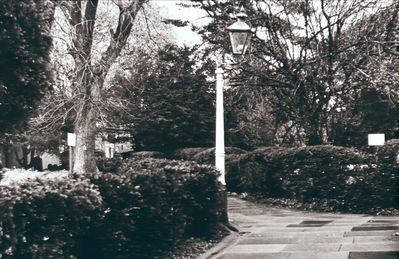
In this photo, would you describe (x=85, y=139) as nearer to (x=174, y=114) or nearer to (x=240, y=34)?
(x=240, y=34)

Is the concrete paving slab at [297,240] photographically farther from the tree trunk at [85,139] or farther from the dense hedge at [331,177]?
the tree trunk at [85,139]

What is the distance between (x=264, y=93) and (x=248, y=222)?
27.0 ft

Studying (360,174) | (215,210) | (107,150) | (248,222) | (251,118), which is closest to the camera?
(215,210)

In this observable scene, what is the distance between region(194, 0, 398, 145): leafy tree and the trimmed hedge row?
335 inches

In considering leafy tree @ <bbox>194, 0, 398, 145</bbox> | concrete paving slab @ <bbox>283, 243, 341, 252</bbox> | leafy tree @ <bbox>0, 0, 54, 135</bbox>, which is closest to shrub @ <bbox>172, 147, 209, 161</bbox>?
leafy tree @ <bbox>194, 0, 398, 145</bbox>

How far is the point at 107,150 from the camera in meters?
45.0

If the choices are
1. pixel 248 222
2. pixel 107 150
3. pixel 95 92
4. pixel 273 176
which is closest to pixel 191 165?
pixel 248 222

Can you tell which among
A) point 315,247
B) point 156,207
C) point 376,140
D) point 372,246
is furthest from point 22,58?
point 376,140

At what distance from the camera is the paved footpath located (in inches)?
314

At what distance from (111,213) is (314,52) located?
13.5 metres

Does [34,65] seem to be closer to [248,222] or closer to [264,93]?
[248,222]

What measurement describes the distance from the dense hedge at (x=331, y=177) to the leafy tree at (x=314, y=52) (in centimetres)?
212

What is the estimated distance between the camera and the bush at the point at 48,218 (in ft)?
16.5

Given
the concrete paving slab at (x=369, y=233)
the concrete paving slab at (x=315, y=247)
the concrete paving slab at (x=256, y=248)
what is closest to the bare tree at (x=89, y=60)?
the concrete paving slab at (x=256, y=248)
